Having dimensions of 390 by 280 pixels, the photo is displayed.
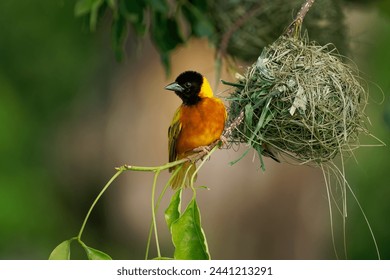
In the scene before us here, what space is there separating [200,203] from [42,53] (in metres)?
1.87

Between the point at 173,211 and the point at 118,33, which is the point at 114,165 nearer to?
the point at 118,33

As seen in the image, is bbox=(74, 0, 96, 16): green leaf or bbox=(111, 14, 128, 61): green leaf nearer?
bbox=(74, 0, 96, 16): green leaf

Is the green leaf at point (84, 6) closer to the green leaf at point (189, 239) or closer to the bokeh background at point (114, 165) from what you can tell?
the green leaf at point (189, 239)

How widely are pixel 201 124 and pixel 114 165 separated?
2982 mm

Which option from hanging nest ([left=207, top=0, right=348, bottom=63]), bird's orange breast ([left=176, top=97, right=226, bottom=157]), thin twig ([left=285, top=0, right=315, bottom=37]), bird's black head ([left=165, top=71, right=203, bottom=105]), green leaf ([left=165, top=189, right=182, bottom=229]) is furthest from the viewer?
hanging nest ([left=207, top=0, right=348, bottom=63])

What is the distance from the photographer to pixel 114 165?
6.09 m

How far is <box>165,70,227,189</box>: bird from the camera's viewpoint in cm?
316

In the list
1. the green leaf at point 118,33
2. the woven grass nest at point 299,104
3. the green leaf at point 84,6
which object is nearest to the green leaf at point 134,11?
the green leaf at point 118,33

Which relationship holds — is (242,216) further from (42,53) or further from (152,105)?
(42,53)

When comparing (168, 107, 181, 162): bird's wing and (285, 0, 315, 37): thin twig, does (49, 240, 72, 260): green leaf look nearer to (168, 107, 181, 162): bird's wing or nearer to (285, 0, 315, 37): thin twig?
(285, 0, 315, 37): thin twig

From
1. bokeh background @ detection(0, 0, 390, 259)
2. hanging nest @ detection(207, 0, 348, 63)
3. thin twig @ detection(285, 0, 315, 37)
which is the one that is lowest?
bokeh background @ detection(0, 0, 390, 259)

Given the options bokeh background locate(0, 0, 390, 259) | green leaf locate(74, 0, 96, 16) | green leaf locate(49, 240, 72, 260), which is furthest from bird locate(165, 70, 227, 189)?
bokeh background locate(0, 0, 390, 259)

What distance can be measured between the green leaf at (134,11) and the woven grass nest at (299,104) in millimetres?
914

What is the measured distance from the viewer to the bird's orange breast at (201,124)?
10.2 feet
